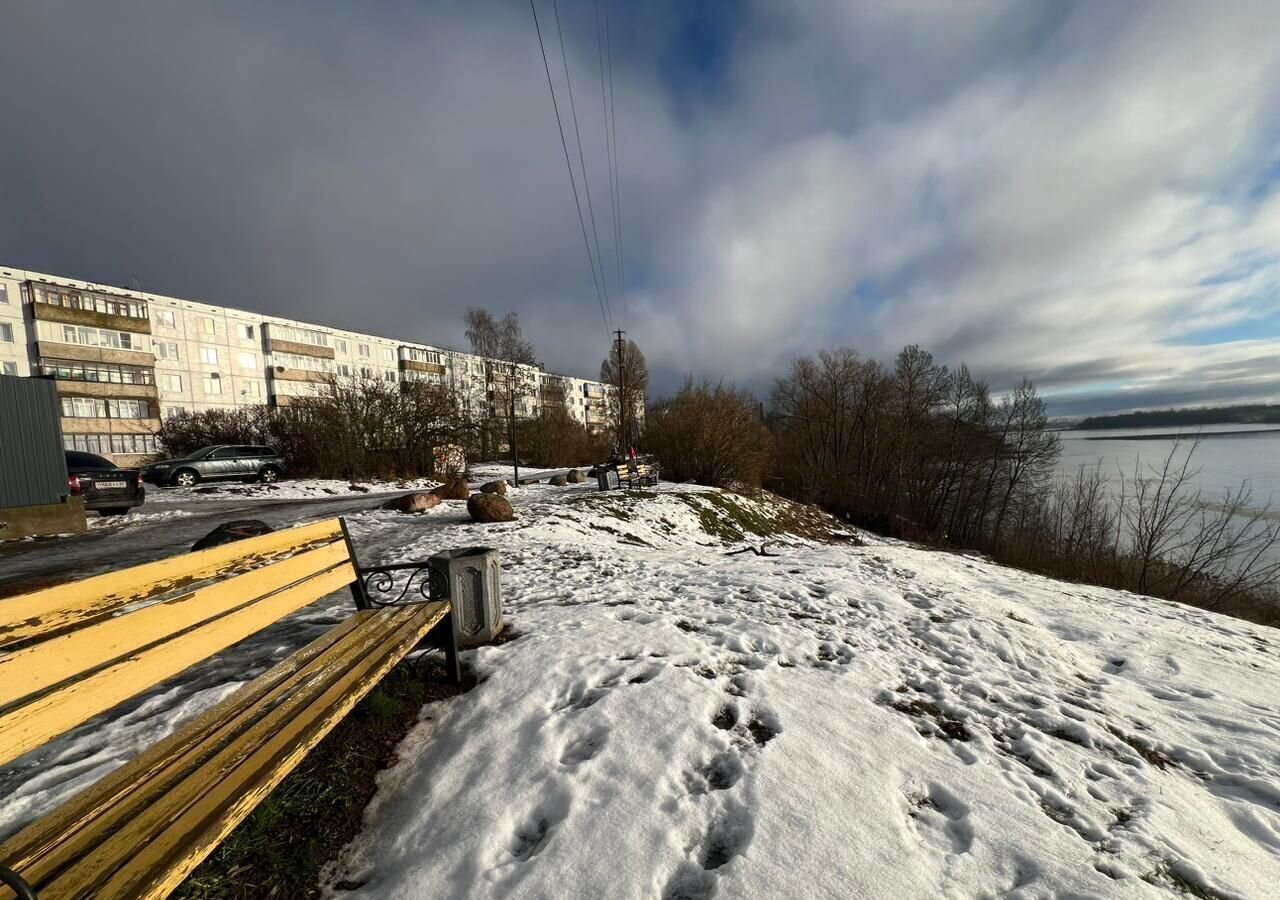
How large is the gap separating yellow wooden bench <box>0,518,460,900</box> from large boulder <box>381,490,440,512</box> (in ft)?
28.7

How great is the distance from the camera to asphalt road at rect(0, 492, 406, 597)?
6.73m

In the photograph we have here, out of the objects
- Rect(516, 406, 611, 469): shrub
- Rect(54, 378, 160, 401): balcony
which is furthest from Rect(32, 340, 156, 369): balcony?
Rect(516, 406, 611, 469): shrub

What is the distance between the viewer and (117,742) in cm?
255

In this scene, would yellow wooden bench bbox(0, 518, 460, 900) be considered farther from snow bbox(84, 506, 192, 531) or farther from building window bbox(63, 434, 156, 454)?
building window bbox(63, 434, 156, 454)

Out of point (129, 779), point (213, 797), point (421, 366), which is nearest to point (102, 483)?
point (129, 779)

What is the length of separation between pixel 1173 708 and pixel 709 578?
3.77m

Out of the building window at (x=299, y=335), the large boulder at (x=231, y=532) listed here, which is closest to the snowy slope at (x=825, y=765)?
the large boulder at (x=231, y=532)

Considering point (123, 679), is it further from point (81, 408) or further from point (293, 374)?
point (293, 374)

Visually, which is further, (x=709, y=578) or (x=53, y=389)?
(x=53, y=389)

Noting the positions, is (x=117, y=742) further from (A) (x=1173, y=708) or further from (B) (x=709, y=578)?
(A) (x=1173, y=708)

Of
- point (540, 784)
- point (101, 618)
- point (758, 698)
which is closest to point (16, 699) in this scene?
point (101, 618)

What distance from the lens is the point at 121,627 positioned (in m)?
1.71

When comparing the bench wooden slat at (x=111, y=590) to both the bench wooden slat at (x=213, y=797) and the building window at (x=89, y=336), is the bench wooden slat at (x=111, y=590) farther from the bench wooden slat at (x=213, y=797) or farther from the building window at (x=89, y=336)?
the building window at (x=89, y=336)

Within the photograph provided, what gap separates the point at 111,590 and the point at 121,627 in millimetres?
146
